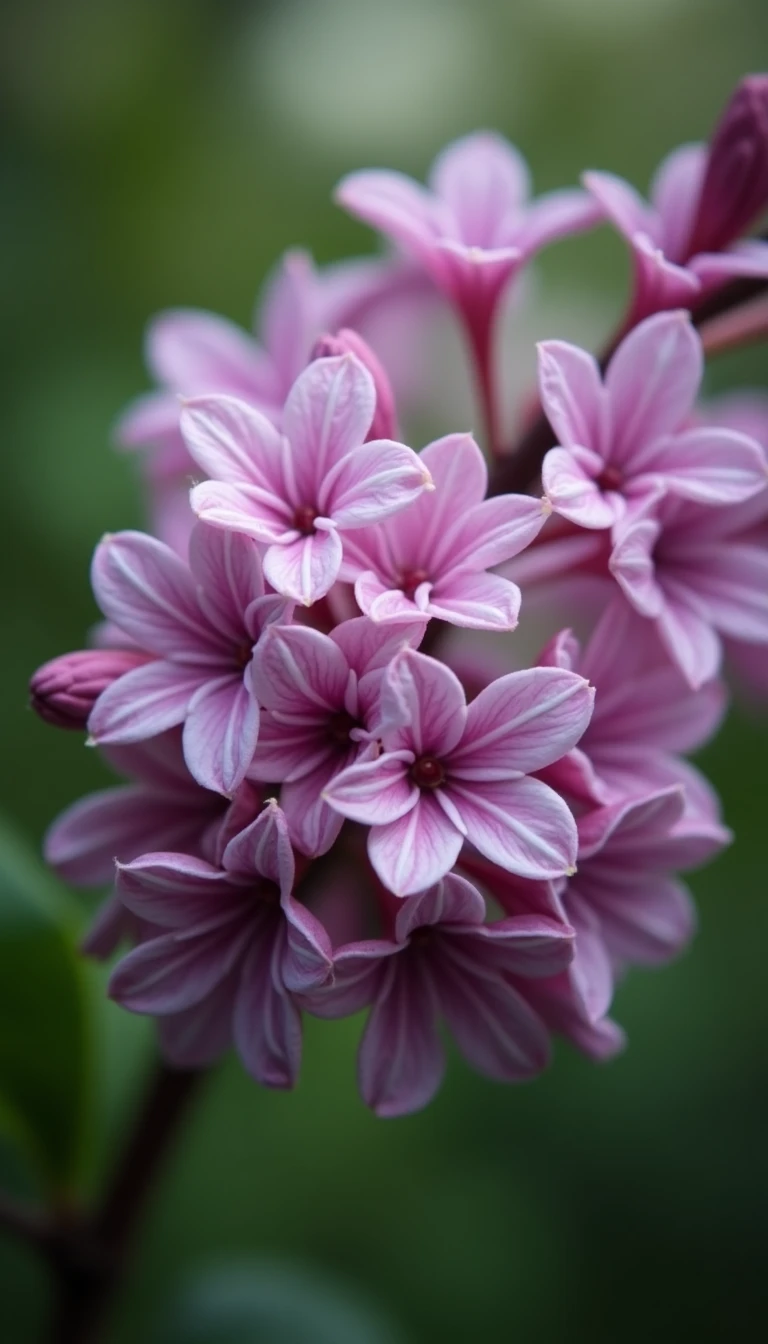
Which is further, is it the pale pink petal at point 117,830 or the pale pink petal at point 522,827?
the pale pink petal at point 117,830

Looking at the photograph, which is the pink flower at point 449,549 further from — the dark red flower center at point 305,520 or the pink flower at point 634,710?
the pink flower at point 634,710

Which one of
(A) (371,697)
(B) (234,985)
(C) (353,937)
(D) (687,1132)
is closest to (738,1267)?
(D) (687,1132)

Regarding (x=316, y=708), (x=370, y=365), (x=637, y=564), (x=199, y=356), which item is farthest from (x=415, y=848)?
(x=199, y=356)

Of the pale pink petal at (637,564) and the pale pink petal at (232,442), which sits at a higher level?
the pale pink petal at (232,442)

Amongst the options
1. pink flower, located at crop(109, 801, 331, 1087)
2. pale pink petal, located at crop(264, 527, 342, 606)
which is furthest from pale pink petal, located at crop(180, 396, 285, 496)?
pink flower, located at crop(109, 801, 331, 1087)

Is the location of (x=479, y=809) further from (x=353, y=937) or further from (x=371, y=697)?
(x=353, y=937)

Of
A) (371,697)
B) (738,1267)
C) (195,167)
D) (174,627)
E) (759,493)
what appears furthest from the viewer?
(195,167)

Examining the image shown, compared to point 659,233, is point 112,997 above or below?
below

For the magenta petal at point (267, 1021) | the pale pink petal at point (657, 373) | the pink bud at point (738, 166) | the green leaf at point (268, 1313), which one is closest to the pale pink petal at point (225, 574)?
the magenta petal at point (267, 1021)
